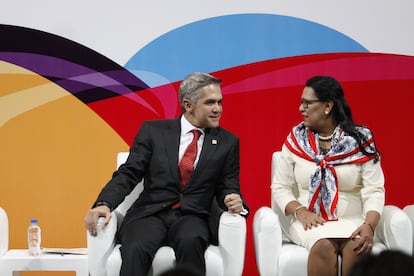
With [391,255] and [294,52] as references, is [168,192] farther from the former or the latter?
[391,255]

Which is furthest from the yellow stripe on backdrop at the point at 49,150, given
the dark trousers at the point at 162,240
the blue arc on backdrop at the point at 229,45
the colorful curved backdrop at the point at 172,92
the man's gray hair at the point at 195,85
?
the dark trousers at the point at 162,240

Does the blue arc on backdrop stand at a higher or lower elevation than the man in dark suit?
higher

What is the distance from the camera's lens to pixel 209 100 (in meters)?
4.06

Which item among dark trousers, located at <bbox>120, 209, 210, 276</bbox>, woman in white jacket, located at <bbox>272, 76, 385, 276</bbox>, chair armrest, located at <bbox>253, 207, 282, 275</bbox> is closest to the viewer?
dark trousers, located at <bbox>120, 209, 210, 276</bbox>

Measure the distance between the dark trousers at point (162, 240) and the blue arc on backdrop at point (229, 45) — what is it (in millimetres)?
1373

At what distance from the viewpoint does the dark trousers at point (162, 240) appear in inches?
141

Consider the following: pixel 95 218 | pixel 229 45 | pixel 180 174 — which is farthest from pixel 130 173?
pixel 229 45

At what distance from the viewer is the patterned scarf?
13.2ft

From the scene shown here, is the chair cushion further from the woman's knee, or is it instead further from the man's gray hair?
the man's gray hair

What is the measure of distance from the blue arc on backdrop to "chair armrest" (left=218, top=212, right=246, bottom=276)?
1.56 metres

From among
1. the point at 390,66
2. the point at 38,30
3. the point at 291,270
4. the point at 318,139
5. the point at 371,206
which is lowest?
the point at 291,270

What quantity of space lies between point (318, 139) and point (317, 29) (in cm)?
115

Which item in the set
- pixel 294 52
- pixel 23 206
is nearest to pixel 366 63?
pixel 294 52

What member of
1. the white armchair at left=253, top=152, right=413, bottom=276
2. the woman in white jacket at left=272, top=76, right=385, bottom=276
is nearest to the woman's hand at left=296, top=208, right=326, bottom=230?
the woman in white jacket at left=272, top=76, right=385, bottom=276
